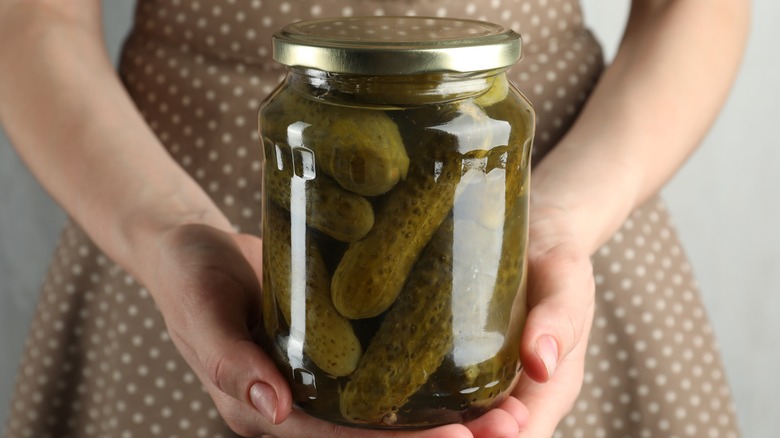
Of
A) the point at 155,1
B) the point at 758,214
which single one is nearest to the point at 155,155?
the point at 155,1

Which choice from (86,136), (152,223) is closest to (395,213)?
(152,223)

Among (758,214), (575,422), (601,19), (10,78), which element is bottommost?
(758,214)

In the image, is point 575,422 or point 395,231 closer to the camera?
point 395,231

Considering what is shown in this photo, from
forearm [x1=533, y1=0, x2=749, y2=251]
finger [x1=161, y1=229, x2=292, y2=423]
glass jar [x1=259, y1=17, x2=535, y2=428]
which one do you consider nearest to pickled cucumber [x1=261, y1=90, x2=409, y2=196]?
glass jar [x1=259, y1=17, x2=535, y2=428]

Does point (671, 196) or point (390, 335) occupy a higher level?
point (390, 335)

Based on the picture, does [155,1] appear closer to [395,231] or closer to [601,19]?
[395,231]

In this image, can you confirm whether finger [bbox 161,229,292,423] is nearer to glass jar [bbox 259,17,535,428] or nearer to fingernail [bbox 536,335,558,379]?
glass jar [bbox 259,17,535,428]
